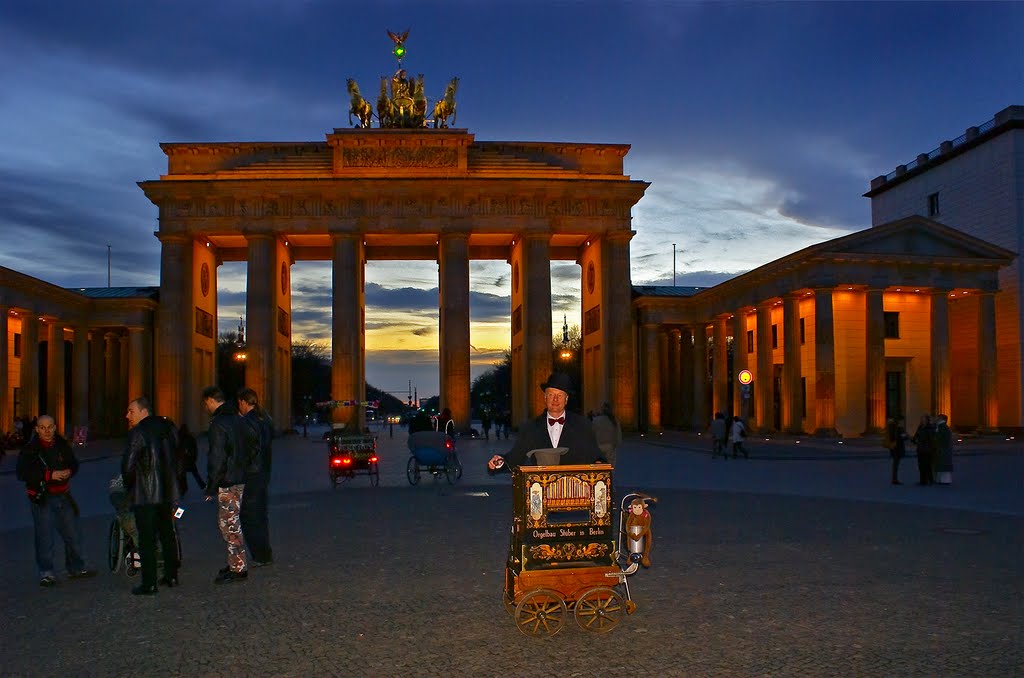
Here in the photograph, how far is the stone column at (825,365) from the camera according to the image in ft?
147

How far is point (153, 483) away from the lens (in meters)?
9.70

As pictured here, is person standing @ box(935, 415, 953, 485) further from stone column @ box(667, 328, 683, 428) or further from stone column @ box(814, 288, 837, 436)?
stone column @ box(667, 328, 683, 428)

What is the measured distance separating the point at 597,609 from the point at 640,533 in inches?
34.9

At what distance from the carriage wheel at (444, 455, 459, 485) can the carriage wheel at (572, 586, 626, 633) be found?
44.2 ft

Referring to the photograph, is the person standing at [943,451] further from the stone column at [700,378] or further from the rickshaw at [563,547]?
the stone column at [700,378]

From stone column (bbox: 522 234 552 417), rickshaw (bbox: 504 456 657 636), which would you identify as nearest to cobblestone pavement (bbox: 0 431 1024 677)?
rickshaw (bbox: 504 456 657 636)

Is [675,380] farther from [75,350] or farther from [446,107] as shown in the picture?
[75,350]

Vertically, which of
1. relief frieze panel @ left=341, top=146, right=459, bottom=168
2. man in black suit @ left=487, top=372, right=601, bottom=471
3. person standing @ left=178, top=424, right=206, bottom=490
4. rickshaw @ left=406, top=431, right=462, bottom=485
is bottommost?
rickshaw @ left=406, top=431, right=462, bottom=485

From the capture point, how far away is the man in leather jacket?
31.4 feet

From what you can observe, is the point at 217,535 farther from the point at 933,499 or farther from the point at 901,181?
the point at 901,181

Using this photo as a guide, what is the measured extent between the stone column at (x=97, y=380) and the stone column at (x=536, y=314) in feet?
86.8

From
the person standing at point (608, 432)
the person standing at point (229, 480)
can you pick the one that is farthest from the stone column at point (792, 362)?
the person standing at point (229, 480)

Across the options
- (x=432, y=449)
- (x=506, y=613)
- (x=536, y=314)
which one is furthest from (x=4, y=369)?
(x=506, y=613)

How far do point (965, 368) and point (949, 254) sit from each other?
851cm
